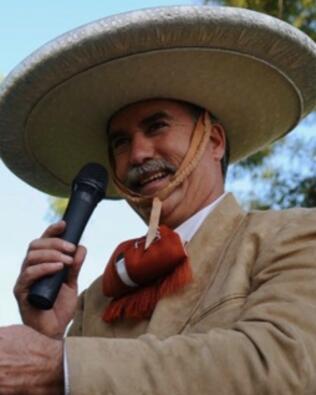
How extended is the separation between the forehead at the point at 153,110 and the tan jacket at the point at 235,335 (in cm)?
50

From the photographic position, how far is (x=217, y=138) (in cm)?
299

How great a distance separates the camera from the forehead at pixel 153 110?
9.32ft

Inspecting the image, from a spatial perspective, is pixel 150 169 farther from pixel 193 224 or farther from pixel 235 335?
pixel 235 335

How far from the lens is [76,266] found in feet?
7.89

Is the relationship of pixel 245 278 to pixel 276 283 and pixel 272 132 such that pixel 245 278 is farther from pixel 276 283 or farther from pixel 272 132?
pixel 272 132

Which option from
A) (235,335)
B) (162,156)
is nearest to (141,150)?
(162,156)

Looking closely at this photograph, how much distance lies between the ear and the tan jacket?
501mm

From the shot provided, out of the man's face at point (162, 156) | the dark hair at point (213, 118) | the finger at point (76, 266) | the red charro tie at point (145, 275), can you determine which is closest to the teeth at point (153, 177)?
the man's face at point (162, 156)

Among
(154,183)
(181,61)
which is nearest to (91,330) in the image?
(154,183)

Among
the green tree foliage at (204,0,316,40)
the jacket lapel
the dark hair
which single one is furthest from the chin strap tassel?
the green tree foliage at (204,0,316,40)

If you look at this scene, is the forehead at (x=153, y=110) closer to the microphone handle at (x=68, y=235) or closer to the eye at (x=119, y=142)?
the eye at (x=119, y=142)

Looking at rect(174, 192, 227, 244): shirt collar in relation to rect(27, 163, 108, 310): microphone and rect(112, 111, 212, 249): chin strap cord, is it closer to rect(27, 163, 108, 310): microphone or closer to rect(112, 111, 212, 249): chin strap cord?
rect(112, 111, 212, 249): chin strap cord

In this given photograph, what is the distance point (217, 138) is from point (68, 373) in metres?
1.30

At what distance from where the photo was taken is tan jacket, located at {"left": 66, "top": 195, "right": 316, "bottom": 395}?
73.5 inches
